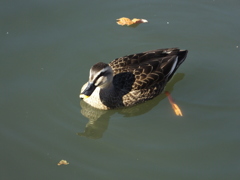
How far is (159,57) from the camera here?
953 cm

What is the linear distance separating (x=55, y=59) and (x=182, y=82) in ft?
9.27

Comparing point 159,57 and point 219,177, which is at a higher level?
point 159,57

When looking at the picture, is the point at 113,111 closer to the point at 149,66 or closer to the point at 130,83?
the point at 130,83

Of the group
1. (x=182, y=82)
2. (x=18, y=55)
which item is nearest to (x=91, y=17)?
(x=18, y=55)

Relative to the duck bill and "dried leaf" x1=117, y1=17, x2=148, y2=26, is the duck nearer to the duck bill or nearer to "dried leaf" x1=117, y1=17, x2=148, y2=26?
the duck bill

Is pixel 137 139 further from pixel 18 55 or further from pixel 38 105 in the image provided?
pixel 18 55

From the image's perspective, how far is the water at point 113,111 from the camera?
7.92 m

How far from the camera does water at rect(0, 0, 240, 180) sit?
7.92 m

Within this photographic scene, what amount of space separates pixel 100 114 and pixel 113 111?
0.28 m

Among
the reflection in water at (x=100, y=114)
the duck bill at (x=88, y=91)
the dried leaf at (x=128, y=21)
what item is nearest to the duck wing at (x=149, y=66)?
the reflection in water at (x=100, y=114)

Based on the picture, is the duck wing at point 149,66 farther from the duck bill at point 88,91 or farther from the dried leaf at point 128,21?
the dried leaf at point 128,21

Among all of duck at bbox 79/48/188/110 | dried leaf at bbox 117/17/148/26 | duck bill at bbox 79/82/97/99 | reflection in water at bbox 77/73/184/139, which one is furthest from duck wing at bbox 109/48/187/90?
dried leaf at bbox 117/17/148/26

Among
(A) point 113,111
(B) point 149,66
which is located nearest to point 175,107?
(B) point 149,66

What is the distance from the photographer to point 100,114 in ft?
30.0
